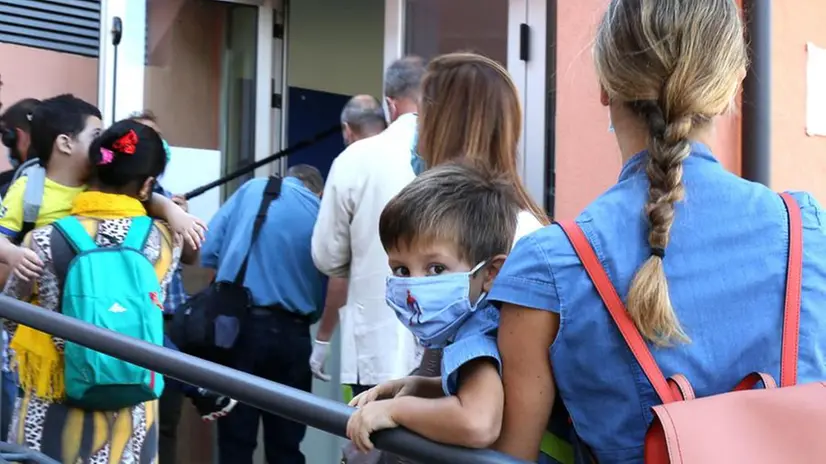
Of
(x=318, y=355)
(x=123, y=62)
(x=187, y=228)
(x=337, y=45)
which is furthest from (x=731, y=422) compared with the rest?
(x=337, y=45)

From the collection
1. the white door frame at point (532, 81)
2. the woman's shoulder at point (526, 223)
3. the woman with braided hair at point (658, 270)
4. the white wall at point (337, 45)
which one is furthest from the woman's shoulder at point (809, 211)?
the white wall at point (337, 45)

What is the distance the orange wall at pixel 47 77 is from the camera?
545cm

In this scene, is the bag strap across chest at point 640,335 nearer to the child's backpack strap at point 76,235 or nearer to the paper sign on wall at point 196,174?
the child's backpack strap at point 76,235

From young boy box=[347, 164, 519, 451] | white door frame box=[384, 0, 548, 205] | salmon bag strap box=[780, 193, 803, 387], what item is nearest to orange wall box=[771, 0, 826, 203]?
white door frame box=[384, 0, 548, 205]

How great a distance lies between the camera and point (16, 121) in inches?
170

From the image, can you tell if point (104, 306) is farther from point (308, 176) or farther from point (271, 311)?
point (308, 176)

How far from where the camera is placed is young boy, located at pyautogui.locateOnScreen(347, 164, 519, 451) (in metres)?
1.40

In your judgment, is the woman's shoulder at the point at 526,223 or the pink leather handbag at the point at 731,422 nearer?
the pink leather handbag at the point at 731,422

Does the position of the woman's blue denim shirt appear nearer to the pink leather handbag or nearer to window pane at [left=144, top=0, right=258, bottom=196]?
the pink leather handbag

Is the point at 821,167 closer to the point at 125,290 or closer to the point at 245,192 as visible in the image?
the point at 245,192

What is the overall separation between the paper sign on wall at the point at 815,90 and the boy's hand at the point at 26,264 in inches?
117

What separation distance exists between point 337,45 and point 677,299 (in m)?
5.73

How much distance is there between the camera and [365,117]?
4.43 metres

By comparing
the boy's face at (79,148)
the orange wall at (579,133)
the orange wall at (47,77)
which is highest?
the orange wall at (47,77)
